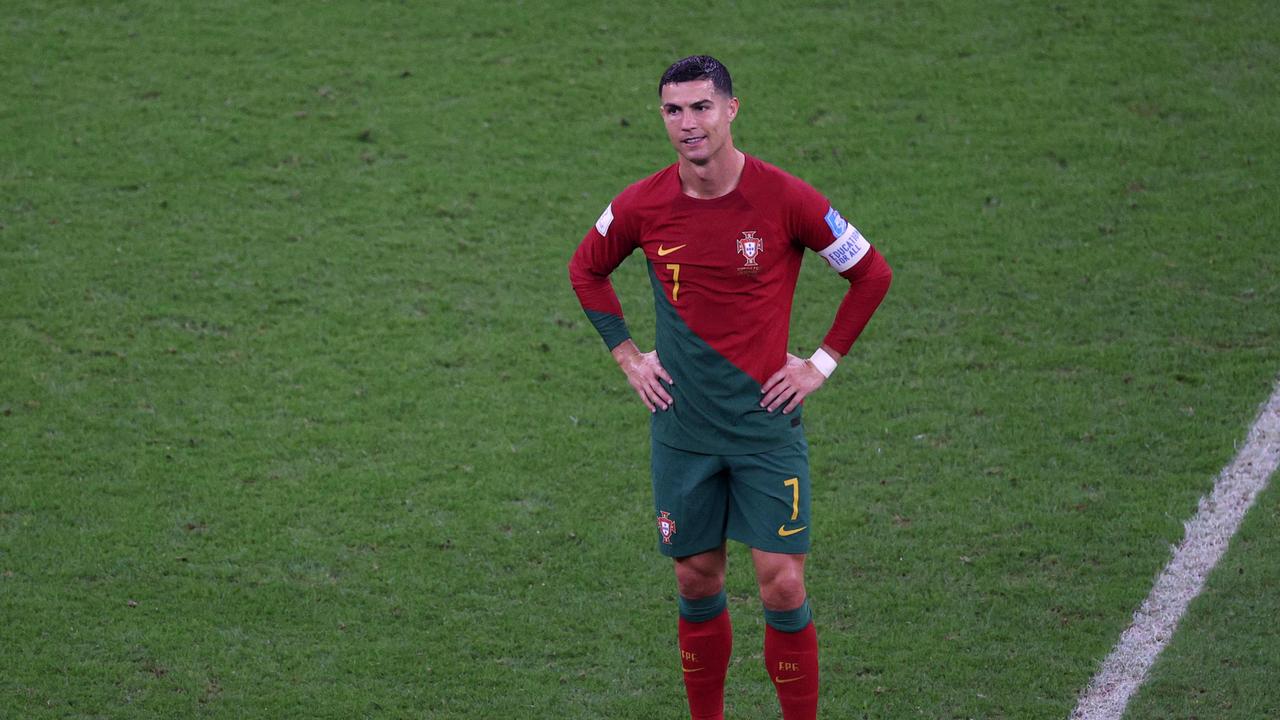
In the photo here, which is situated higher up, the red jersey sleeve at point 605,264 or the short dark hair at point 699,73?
the short dark hair at point 699,73

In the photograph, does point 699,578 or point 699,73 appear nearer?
point 699,73

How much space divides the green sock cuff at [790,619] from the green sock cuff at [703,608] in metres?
0.25

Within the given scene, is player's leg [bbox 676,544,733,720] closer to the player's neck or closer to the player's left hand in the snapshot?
the player's left hand

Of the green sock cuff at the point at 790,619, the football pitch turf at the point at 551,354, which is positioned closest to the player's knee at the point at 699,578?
the green sock cuff at the point at 790,619

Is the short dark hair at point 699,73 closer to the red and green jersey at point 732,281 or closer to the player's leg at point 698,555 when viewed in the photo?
the red and green jersey at point 732,281

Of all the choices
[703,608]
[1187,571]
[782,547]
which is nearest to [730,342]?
[782,547]

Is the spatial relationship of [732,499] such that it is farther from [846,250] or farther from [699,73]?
[699,73]

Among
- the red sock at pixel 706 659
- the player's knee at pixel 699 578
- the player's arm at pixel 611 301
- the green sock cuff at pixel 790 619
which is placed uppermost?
the player's arm at pixel 611 301

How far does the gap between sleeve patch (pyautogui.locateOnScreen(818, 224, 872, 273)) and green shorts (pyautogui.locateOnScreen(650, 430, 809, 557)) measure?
2.06ft

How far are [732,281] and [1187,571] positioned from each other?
2766 mm

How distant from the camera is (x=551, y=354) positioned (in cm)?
810

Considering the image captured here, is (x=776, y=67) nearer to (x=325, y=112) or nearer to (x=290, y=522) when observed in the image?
(x=325, y=112)

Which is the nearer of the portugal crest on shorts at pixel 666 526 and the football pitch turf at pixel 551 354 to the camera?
the portugal crest on shorts at pixel 666 526

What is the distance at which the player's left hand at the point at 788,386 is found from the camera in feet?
15.6
